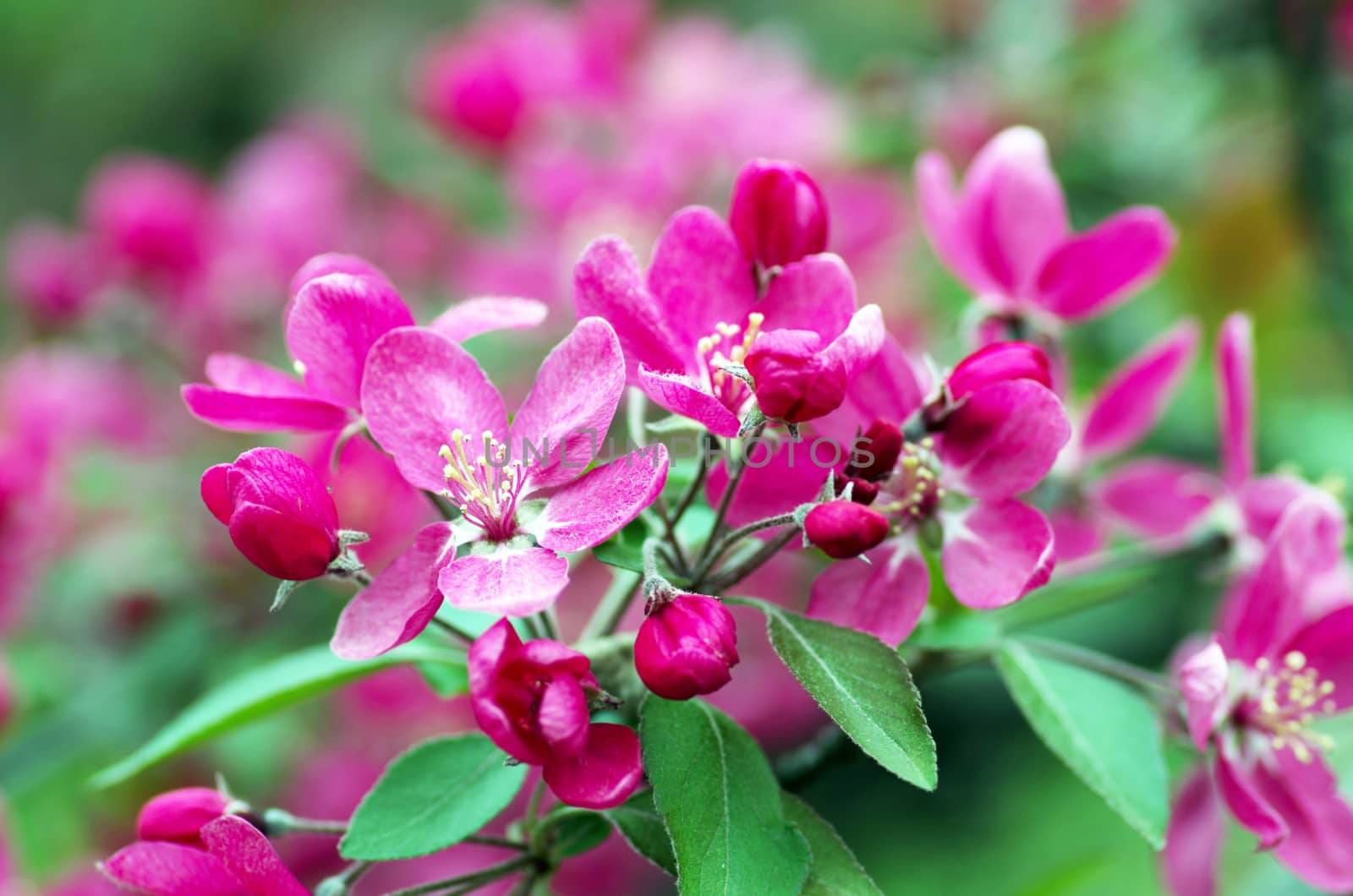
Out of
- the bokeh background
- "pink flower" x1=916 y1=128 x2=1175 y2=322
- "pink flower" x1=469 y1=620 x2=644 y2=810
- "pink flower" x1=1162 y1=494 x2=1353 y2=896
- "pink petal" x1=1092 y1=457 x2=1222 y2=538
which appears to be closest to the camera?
"pink flower" x1=469 y1=620 x2=644 y2=810

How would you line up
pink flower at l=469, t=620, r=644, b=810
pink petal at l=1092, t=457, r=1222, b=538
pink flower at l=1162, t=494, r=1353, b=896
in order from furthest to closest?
pink petal at l=1092, t=457, r=1222, b=538 < pink flower at l=1162, t=494, r=1353, b=896 < pink flower at l=469, t=620, r=644, b=810

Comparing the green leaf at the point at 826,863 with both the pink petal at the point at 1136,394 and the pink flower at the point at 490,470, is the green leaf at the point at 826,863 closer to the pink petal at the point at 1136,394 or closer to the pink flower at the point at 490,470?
the pink flower at the point at 490,470

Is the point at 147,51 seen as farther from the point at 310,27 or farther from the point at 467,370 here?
the point at 467,370

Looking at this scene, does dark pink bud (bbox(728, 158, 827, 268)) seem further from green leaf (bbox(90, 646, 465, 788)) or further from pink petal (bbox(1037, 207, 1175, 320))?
green leaf (bbox(90, 646, 465, 788))

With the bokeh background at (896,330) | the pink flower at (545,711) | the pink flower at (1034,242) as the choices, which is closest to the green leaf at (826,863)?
the pink flower at (545,711)

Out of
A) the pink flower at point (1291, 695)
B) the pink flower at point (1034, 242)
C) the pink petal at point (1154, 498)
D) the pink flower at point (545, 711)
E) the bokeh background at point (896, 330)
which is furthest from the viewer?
the bokeh background at point (896, 330)

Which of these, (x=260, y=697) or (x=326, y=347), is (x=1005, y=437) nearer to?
(x=326, y=347)

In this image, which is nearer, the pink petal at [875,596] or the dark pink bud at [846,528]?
the dark pink bud at [846,528]

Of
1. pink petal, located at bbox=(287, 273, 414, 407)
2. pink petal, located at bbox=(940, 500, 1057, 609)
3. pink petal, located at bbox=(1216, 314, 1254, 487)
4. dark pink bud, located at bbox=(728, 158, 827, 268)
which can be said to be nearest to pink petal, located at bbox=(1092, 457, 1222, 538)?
pink petal, located at bbox=(1216, 314, 1254, 487)
